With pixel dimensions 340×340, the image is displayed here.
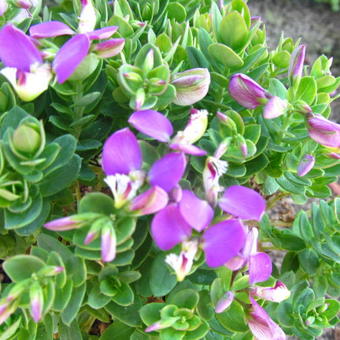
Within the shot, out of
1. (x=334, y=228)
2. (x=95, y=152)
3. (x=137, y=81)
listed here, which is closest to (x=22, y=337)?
(x=95, y=152)

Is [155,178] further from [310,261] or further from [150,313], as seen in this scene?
[310,261]

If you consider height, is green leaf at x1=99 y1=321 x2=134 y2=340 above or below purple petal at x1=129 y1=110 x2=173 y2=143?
below

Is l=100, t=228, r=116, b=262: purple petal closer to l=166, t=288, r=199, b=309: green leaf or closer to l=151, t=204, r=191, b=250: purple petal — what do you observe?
l=151, t=204, r=191, b=250: purple petal

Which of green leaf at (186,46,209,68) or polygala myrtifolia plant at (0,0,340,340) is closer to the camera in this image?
polygala myrtifolia plant at (0,0,340,340)

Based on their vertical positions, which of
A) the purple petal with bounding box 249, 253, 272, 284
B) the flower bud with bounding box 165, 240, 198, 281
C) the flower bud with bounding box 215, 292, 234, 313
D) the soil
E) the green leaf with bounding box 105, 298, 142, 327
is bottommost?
the soil

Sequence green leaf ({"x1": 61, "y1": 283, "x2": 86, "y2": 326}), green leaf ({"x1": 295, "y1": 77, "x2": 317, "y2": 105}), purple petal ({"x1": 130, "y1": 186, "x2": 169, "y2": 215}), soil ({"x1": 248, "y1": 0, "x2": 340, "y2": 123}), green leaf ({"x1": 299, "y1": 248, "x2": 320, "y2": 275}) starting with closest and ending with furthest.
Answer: purple petal ({"x1": 130, "y1": 186, "x2": 169, "y2": 215}), green leaf ({"x1": 61, "y1": 283, "x2": 86, "y2": 326}), green leaf ({"x1": 295, "y1": 77, "x2": 317, "y2": 105}), green leaf ({"x1": 299, "y1": 248, "x2": 320, "y2": 275}), soil ({"x1": 248, "y1": 0, "x2": 340, "y2": 123})

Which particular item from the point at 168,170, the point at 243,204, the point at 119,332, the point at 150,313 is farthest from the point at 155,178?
the point at 119,332

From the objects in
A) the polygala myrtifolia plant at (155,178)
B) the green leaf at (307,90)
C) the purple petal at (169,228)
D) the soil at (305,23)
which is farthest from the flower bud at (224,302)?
the soil at (305,23)

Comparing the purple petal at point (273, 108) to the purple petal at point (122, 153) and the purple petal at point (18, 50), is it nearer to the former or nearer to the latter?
the purple petal at point (122, 153)

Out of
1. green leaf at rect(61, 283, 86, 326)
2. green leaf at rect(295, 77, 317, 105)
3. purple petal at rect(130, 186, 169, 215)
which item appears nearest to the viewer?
purple petal at rect(130, 186, 169, 215)

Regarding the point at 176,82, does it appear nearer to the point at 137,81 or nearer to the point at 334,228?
the point at 137,81

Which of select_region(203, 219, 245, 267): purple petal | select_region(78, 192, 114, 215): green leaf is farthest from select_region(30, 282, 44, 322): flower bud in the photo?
select_region(203, 219, 245, 267): purple petal
